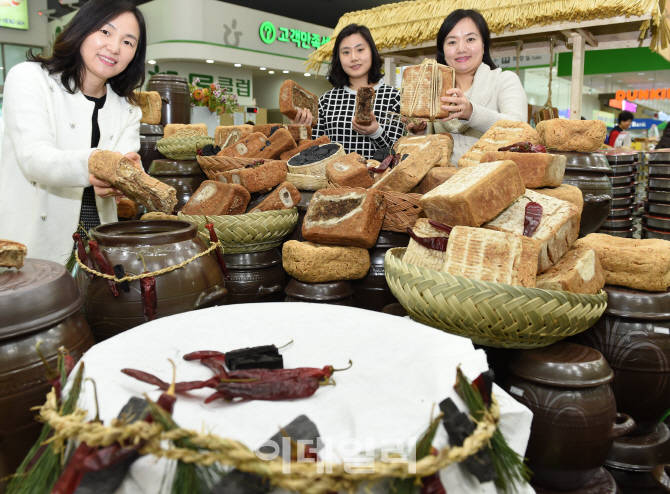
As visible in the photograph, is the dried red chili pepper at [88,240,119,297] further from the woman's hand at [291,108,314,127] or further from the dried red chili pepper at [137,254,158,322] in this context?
the woman's hand at [291,108,314,127]

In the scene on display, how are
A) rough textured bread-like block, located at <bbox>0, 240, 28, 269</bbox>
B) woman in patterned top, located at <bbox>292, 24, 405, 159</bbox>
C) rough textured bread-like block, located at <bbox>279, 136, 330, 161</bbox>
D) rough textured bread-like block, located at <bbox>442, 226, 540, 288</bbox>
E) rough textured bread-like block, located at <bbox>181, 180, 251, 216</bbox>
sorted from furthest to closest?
woman in patterned top, located at <bbox>292, 24, 405, 159</bbox>
rough textured bread-like block, located at <bbox>279, 136, 330, 161</bbox>
rough textured bread-like block, located at <bbox>181, 180, 251, 216</bbox>
rough textured bread-like block, located at <bbox>442, 226, 540, 288</bbox>
rough textured bread-like block, located at <bbox>0, 240, 28, 269</bbox>

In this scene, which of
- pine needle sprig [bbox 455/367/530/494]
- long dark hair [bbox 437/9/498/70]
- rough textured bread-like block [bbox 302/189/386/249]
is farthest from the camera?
long dark hair [bbox 437/9/498/70]

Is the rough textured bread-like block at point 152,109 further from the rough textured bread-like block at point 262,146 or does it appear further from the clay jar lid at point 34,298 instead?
the clay jar lid at point 34,298

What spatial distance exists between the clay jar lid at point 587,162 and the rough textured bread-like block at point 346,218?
2.98ft

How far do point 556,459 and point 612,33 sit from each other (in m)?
3.97

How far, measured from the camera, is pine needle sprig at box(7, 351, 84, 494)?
631mm

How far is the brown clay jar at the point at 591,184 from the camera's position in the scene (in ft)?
6.62

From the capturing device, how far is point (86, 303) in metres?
1.19

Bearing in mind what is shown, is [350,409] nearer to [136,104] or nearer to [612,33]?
[136,104]

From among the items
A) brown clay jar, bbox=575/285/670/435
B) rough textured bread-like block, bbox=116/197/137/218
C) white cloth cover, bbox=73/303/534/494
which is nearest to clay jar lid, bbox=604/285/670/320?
brown clay jar, bbox=575/285/670/435

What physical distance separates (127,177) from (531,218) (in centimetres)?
118

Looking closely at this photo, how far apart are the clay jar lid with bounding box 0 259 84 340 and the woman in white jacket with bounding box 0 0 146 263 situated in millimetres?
522

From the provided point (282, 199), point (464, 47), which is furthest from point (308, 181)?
point (464, 47)

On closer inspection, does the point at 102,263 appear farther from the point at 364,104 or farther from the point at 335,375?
the point at 364,104
